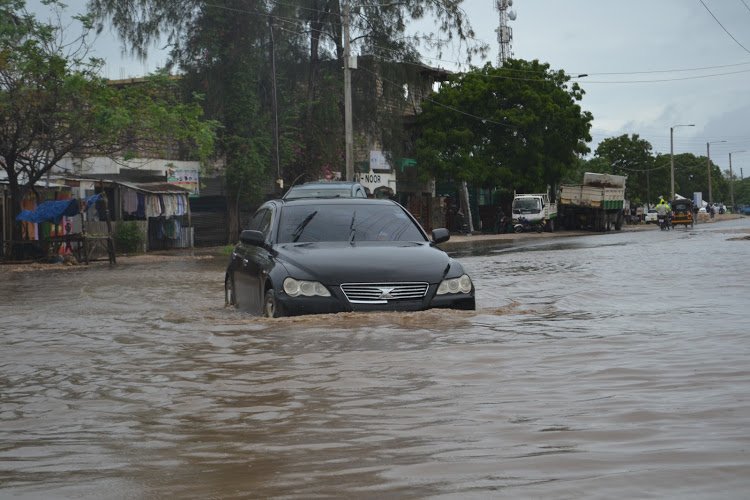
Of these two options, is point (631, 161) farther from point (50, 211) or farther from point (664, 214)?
point (50, 211)

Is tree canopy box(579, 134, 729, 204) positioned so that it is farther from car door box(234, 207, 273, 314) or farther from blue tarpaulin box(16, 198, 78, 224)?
car door box(234, 207, 273, 314)

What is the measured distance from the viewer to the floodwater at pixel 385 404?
443cm

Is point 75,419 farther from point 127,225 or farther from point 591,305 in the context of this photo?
point 127,225

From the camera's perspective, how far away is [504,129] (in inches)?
2388

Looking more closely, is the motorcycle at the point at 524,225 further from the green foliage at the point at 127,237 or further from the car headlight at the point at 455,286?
the car headlight at the point at 455,286

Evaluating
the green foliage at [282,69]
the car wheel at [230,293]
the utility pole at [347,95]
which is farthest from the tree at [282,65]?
the car wheel at [230,293]

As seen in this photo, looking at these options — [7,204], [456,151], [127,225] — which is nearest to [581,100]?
[456,151]

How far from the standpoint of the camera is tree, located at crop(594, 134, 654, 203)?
369 ft

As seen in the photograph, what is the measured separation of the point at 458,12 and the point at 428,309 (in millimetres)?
39471

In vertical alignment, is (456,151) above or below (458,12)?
below

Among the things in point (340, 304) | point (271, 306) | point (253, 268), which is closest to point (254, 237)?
point (253, 268)

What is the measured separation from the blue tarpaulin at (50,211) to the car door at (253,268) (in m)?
17.1

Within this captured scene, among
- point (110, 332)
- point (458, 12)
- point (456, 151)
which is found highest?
point (458, 12)

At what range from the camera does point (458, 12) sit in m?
47.7
